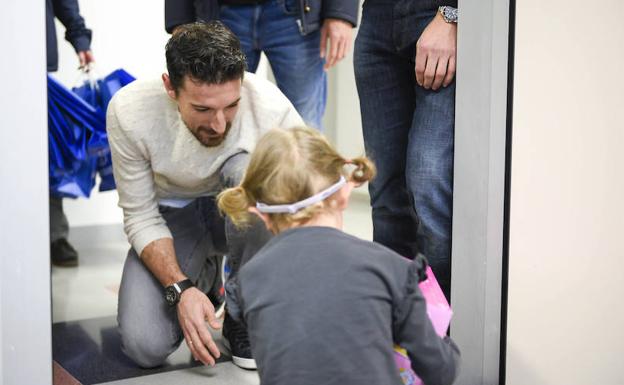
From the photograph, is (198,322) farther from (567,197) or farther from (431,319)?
(567,197)

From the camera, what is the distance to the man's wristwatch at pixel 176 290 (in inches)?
70.2

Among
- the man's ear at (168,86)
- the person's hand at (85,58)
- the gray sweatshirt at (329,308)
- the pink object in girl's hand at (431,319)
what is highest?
the person's hand at (85,58)

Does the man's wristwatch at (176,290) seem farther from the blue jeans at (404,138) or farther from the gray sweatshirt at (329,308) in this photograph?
the gray sweatshirt at (329,308)

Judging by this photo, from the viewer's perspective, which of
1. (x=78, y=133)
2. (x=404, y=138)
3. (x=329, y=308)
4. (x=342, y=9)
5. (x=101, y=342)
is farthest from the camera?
(x=78, y=133)

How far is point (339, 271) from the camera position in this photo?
3.19 ft

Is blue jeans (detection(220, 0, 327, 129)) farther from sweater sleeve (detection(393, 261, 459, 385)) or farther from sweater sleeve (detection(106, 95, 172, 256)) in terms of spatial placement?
sweater sleeve (detection(393, 261, 459, 385))

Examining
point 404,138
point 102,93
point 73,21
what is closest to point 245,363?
point 404,138

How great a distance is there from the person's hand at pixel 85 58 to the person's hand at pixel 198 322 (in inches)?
52.9

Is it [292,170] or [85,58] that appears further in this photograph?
[85,58]

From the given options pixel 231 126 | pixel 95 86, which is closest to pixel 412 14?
pixel 231 126

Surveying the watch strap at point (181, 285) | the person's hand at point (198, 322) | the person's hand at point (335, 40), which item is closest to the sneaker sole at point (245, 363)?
the person's hand at point (198, 322)

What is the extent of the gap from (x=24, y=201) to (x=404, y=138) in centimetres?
85

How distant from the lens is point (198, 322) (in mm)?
1721

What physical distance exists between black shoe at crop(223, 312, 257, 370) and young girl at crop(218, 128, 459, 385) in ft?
2.71
